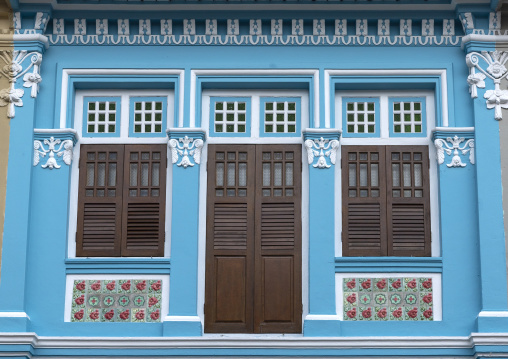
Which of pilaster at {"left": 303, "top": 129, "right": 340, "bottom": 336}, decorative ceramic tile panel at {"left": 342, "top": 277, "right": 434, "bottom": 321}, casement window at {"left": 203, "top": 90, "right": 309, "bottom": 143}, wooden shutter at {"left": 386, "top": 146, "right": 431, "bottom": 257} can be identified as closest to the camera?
pilaster at {"left": 303, "top": 129, "right": 340, "bottom": 336}

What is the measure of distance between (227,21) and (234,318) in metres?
3.50

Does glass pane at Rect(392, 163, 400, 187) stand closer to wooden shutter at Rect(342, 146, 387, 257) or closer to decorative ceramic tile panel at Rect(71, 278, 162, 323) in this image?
wooden shutter at Rect(342, 146, 387, 257)

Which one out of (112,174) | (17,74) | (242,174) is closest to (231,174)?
(242,174)

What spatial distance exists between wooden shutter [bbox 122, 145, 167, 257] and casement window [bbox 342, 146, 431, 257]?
209 cm

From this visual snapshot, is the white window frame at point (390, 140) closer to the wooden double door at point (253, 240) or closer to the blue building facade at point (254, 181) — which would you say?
the blue building facade at point (254, 181)

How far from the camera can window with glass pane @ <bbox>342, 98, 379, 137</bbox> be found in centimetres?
1496

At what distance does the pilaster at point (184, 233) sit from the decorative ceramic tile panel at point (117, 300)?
218 mm

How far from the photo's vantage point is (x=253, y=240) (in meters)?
14.5

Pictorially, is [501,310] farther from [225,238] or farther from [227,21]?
[227,21]

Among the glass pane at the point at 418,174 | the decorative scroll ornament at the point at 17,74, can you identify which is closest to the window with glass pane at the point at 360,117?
the glass pane at the point at 418,174

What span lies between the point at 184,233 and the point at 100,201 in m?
1.08

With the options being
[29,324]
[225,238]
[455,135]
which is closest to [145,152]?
[225,238]

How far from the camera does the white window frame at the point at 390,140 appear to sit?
47.6ft

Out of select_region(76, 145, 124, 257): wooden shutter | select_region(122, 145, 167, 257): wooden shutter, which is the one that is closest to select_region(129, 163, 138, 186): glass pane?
select_region(122, 145, 167, 257): wooden shutter
